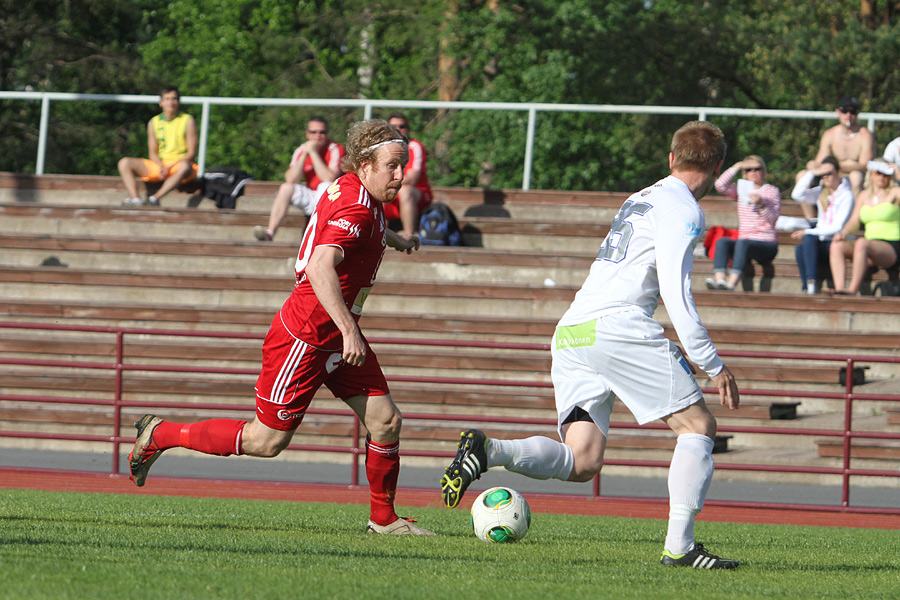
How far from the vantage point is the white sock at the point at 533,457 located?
5457mm

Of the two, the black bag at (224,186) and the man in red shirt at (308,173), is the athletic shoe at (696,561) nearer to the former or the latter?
the man in red shirt at (308,173)

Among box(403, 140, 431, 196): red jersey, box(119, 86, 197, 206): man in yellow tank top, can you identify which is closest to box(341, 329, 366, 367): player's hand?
box(403, 140, 431, 196): red jersey

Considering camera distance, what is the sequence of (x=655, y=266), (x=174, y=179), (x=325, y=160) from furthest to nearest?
(x=174, y=179) → (x=325, y=160) → (x=655, y=266)

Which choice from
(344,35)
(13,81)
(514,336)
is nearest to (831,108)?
(344,35)

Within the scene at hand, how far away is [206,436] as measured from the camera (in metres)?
6.36

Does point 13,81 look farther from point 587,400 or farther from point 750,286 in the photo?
point 587,400

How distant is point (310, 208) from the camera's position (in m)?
14.5

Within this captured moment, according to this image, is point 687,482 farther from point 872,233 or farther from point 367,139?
point 872,233

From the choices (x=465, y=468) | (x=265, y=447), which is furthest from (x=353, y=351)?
(x=265, y=447)

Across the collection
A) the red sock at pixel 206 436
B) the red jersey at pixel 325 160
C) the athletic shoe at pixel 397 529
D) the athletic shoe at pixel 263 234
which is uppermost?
the red jersey at pixel 325 160

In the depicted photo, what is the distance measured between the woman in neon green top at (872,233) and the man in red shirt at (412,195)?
15.8 ft

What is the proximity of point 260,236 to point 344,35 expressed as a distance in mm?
19632

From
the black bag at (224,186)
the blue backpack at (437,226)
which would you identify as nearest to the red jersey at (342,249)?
the blue backpack at (437,226)

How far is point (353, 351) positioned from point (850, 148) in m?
9.97
